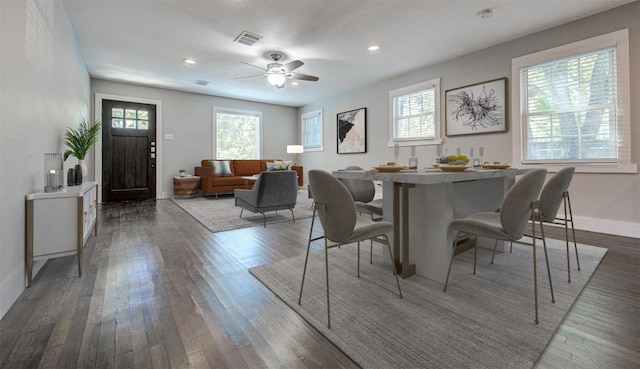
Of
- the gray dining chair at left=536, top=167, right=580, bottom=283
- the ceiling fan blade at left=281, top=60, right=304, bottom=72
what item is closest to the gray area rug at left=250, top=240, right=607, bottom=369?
the gray dining chair at left=536, top=167, right=580, bottom=283

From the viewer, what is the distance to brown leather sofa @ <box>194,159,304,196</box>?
6422 mm

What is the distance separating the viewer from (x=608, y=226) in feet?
10.7

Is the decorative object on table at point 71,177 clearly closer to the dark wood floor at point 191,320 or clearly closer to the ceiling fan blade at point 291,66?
the dark wood floor at point 191,320

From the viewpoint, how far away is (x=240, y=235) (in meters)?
3.30

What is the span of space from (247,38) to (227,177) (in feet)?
11.9

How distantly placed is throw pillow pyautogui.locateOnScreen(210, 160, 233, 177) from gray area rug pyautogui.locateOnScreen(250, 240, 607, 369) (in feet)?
16.1

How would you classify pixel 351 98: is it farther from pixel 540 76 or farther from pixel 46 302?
pixel 46 302

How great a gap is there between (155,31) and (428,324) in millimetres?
4602

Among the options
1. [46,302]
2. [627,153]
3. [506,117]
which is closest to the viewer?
[46,302]

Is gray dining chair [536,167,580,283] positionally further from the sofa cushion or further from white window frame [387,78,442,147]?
the sofa cushion

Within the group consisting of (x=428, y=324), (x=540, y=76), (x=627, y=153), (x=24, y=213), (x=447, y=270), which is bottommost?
(x=428, y=324)

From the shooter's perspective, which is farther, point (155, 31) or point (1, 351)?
point (155, 31)

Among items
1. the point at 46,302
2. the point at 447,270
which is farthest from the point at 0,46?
the point at 447,270

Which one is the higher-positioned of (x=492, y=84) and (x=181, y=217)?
(x=492, y=84)
